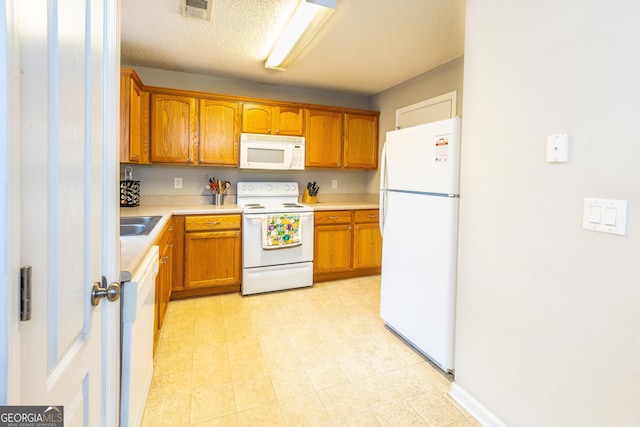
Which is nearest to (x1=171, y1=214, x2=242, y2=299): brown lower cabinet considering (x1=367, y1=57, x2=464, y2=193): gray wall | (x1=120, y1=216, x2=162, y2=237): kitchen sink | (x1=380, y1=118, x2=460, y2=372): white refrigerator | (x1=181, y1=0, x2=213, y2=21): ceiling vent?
(x1=120, y1=216, x2=162, y2=237): kitchen sink

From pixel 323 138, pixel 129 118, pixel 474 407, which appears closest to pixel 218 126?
pixel 129 118

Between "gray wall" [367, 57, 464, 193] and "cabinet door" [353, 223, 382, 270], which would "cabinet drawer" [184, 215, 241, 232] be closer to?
"cabinet door" [353, 223, 382, 270]

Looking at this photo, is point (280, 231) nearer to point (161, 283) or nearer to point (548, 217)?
point (161, 283)

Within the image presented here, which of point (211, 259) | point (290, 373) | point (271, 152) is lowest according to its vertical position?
point (290, 373)

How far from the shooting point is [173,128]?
3.32 metres

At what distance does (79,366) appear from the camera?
70cm

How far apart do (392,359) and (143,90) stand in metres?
3.29

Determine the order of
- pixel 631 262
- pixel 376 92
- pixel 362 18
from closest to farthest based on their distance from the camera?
pixel 631 262
pixel 362 18
pixel 376 92

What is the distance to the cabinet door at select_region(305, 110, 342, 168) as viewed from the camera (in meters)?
3.96

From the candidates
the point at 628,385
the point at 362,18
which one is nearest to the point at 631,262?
the point at 628,385

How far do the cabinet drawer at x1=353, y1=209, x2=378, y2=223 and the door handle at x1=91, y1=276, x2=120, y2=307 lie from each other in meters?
3.16

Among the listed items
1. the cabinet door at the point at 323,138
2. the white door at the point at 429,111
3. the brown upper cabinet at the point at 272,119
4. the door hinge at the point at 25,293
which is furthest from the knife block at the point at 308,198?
the door hinge at the point at 25,293

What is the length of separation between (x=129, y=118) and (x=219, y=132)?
93 centimetres

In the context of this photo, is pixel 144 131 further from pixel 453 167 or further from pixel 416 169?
pixel 453 167
